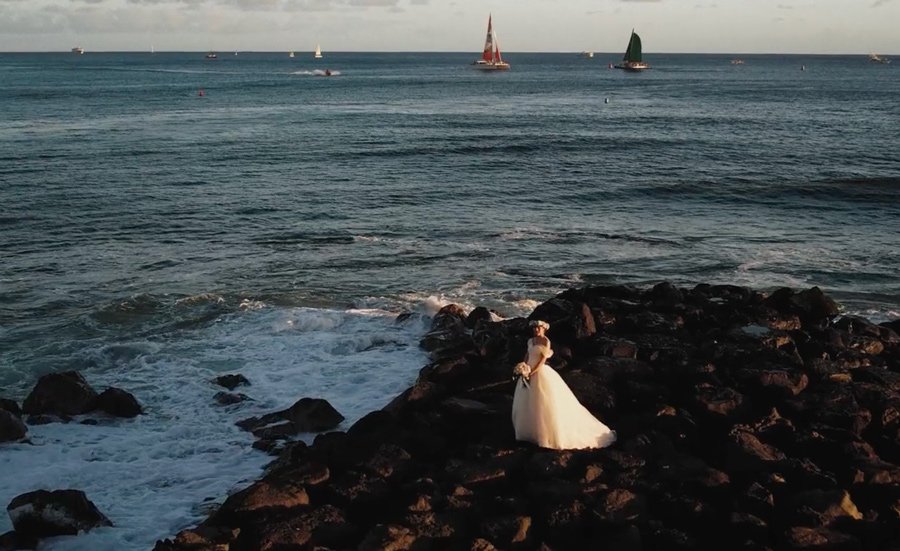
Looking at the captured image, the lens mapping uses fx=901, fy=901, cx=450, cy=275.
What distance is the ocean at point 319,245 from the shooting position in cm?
1794

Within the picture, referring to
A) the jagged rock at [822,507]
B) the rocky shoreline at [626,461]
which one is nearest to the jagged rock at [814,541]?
the rocky shoreline at [626,461]

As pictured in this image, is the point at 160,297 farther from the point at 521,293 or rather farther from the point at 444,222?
the point at 444,222

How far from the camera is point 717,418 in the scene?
15266 millimetres

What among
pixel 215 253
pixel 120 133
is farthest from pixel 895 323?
pixel 120 133

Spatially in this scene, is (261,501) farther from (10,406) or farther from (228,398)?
(10,406)

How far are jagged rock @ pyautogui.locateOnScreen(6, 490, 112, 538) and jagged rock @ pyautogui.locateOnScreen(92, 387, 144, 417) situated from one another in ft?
14.6

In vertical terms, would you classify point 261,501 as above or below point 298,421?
above

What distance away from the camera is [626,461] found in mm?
13688

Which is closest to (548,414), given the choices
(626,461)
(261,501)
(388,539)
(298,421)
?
(626,461)

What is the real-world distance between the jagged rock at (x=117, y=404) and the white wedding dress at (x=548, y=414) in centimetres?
830

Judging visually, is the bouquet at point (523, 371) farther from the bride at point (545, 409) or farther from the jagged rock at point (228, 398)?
the jagged rock at point (228, 398)

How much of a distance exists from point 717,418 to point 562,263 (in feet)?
51.0

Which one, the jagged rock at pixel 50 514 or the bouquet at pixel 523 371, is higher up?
the bouquet at pixel 523 371

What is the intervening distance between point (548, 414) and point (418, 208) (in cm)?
2621
